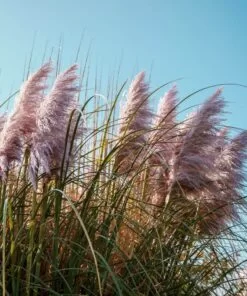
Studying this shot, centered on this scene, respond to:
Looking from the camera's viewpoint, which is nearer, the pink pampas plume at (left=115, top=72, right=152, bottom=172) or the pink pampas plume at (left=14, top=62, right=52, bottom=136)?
the pink pampas plume at (left=14, top=62, right=52, bottom=136)

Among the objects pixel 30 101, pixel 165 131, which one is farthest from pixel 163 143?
pixel 30 101

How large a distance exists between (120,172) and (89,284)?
0.66 meters

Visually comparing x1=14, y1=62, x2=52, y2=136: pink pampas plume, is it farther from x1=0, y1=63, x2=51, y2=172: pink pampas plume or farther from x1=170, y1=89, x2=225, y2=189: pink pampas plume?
x1=170, y1=89, x2=225, y2=189: pink pampas plume

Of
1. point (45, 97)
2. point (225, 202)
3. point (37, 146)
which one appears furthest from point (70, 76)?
point (225, 202)

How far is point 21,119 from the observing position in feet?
7.50

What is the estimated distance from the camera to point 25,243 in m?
2.55

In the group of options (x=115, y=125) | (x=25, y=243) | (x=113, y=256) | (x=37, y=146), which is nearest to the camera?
(x=37, y=146)

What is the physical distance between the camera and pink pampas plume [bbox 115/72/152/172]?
2.93 m

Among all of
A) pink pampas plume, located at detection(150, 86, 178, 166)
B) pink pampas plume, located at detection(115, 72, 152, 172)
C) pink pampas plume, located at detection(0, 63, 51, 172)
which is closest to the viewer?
pink pampas plume, located at detection(0, 63, 51, 172)

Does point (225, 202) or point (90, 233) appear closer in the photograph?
point (90, 233)

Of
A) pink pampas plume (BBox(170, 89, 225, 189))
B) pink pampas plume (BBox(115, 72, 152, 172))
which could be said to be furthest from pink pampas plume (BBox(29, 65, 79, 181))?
pink pampas plume (BBox(170, 89, 225, 189))

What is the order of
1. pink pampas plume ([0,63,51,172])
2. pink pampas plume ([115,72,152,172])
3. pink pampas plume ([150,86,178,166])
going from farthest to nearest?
pink pampas plume ([150,86,178,166]), pink pampas plume ([115,72,152,172]), pink pampas plume ([0,63,51,172])

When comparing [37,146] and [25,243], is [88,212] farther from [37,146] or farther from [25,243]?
[37,146]

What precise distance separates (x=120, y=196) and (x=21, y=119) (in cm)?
79
